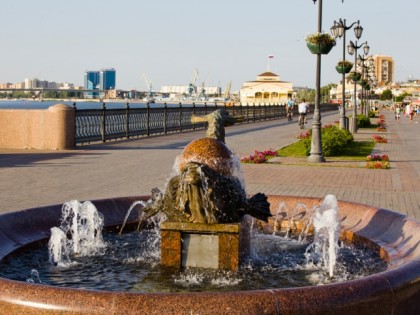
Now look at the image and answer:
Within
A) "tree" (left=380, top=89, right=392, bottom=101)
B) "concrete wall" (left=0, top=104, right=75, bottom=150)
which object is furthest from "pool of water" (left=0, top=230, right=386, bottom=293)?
"tree" (left=380, top=89, right=392, bottom=101)

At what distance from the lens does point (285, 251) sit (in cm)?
730

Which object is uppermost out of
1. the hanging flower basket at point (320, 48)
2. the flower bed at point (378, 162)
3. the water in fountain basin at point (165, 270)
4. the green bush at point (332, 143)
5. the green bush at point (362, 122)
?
the hanging flower basket at point (320, 48)

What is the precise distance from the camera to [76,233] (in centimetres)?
741

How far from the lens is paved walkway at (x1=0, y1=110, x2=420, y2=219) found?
1120 centimetres

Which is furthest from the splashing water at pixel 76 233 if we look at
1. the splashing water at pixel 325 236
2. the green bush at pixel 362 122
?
the green bush at pixel 362 122

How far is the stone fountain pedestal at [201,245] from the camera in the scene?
5.89 metres

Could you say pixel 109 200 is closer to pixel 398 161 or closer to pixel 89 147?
pixel 398 161

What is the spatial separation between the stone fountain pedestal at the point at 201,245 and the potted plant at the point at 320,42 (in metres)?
12.6

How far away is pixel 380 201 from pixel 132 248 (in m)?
5.37

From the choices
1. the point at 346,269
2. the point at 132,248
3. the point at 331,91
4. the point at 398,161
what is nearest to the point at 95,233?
the point at 132,248

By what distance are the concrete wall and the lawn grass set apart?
695cm

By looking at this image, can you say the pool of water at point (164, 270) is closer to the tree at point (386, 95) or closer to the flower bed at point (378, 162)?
the flower bed at point (378, 162)

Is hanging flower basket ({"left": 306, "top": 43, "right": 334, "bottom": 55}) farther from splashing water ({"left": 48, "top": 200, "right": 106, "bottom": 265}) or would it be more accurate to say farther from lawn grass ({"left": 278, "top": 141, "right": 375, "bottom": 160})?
splashing water ({"left": 48, "top": 200, "right": 106, "bottom": 265})

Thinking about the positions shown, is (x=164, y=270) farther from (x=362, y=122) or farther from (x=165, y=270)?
(x=362, y=122)
